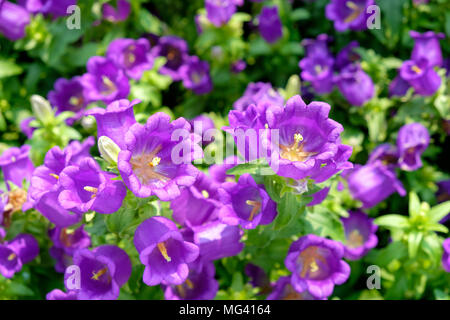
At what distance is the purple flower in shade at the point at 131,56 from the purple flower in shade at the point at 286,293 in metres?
1.89

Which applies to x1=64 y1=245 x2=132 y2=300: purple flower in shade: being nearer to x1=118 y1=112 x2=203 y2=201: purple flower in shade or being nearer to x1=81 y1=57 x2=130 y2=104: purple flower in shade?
Answer: x1=118 y1=112 x2=203 y2=201: purple flower in shade

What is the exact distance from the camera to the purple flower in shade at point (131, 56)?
383 centimetres

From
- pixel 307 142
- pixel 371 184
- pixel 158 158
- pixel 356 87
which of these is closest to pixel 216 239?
pixel 158 158

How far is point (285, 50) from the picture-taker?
443 centimetres

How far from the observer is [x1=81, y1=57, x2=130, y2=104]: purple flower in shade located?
355 cm

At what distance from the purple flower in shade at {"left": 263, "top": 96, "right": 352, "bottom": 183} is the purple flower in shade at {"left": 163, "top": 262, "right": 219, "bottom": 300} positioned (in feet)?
2.69

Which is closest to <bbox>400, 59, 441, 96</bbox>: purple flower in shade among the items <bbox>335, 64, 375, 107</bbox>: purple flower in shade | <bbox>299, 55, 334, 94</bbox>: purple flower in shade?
<bbox>335, 64, 375, 107</bbox>: purple flower in shade

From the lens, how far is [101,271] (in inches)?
103

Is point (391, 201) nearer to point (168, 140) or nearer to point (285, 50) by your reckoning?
point (285, 50)

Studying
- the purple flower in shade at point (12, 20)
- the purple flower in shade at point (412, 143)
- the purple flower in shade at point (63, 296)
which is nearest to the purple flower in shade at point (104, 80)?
the purple flower in shade at point (12, 20)

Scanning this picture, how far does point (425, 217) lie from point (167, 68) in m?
2.47

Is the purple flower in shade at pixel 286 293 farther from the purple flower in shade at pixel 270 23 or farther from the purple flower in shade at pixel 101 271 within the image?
the purple flower in shade at pixel 270 23

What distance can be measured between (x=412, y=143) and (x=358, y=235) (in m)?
0.76

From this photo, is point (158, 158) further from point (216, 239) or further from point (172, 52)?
point (172, 52)
